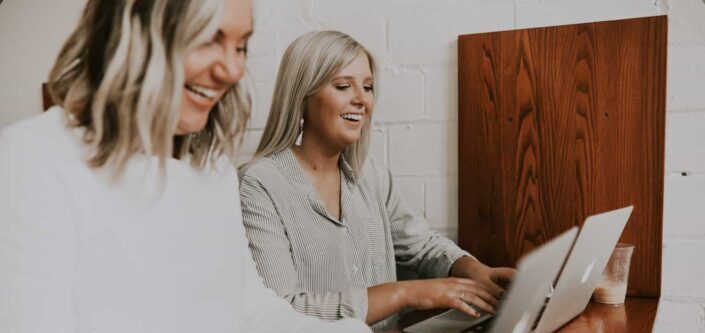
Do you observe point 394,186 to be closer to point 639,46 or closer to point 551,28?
point 551,28

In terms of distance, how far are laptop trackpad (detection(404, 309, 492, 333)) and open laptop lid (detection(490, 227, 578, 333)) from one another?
0.61ft

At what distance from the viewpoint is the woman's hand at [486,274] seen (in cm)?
119

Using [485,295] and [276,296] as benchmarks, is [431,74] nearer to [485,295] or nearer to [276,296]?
[485,295]

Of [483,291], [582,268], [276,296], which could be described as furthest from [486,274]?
[276,296]

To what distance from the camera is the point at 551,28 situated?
4.44ft

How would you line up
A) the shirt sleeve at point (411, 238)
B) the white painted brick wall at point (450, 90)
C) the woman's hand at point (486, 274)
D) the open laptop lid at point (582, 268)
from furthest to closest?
the shirt sleeve at point (411, 238) < the white painted brick wall at point (450, 90) < the woman's hand at point (486, 274) < the open laptop lid at point (582, 268)

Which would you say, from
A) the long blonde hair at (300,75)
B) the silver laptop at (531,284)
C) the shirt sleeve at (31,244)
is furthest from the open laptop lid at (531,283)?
the long blonde hair at (300,75)

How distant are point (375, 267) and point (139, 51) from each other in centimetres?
82

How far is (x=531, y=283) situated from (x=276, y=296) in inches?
15.7

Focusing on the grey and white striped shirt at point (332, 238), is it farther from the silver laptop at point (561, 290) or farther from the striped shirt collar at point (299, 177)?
the silver laptop at point (561, 290)

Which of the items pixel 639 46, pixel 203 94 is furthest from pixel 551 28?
pixel 203 94

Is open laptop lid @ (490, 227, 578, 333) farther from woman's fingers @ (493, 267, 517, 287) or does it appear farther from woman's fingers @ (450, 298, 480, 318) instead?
woman's fingers @ (493, 267, 517, 287)

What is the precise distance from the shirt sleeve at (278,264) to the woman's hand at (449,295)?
0.29 ft

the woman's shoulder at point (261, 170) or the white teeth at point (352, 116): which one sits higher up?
the white teeth at point (352, 116)
